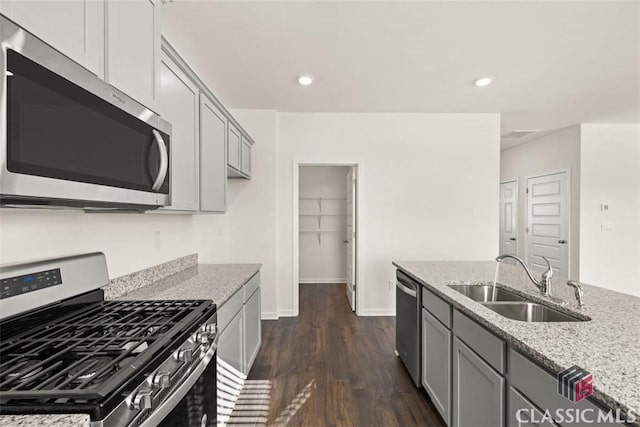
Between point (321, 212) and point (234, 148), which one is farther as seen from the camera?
point (321, 212)

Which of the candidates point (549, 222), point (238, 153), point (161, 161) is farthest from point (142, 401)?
point (549, 222)

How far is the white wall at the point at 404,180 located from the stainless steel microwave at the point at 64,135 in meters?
2.93

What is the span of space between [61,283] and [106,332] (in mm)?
368

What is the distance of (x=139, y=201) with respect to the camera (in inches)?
47.9

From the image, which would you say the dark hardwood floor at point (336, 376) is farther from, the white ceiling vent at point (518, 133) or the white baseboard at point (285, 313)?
the white ceiling vent at point (518, 133)

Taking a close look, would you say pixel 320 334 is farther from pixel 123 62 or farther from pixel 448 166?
pixel 123 62

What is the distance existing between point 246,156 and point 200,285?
2.01m

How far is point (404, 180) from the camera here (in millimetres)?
4215

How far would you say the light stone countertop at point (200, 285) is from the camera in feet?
5.91

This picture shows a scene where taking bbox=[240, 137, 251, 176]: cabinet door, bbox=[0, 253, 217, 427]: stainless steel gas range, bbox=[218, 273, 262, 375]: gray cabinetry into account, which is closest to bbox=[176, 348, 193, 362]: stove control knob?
bbox=[0, 253, 217, 427]: stainless steel gas range

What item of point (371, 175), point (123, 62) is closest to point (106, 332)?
point (123, 62)

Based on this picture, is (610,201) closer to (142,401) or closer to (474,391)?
(474,391)

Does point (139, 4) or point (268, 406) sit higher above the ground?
point (139, 4)

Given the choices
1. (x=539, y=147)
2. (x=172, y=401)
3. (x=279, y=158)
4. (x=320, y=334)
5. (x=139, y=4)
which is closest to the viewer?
(x=172, y=401)
